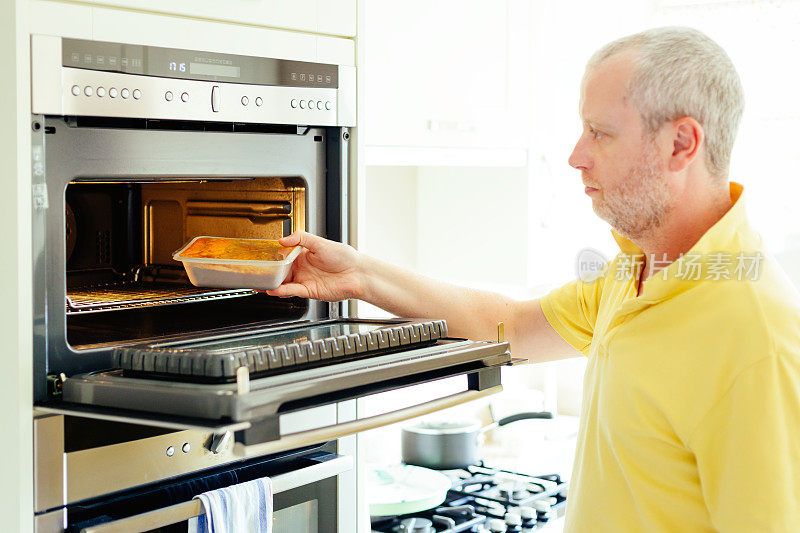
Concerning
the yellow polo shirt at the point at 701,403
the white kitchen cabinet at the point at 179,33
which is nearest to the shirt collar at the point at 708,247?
the yellow polo shirt at the point at 701,403

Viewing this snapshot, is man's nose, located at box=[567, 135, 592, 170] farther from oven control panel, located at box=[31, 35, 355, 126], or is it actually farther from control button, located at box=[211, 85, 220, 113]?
control button, located at box=[211, 85, 220, 113]

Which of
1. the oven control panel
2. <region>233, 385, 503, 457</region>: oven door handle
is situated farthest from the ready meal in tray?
<region>233, 385, 503, 457</region>: oven door handle

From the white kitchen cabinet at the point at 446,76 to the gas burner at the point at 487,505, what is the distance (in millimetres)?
718

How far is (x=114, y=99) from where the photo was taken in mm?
1173

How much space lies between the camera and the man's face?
1.27 metres

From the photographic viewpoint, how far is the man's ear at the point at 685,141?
1.24 meters

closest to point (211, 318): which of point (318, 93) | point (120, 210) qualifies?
point (120, 210)

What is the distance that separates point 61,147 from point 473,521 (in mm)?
1134

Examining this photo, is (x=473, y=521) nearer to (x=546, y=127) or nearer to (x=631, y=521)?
(x=631, y=521)

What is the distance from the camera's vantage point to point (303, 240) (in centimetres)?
144

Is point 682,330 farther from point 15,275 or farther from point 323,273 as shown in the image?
point 15,275

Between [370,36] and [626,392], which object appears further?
[370,36]

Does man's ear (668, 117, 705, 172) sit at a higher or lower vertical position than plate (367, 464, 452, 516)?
higher

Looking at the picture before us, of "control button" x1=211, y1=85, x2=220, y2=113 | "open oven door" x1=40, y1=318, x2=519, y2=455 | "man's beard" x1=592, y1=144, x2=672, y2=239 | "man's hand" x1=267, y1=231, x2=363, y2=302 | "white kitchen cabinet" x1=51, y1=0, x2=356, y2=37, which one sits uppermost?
"white kitchen cabinet" x1=51, y1=0, x2=356, y2=37
